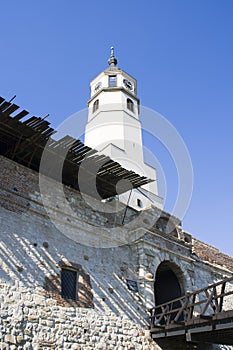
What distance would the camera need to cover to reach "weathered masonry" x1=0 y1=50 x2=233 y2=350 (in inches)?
371

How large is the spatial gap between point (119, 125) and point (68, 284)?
14082 millimetres

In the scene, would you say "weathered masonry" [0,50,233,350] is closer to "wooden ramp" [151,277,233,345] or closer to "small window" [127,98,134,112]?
"wooden ramp" [151,277,233,345]

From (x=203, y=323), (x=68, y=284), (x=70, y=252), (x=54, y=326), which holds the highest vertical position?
(x=70, y=252)

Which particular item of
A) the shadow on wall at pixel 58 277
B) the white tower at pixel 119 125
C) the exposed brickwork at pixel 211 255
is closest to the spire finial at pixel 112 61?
the white tower at pixel 119 125

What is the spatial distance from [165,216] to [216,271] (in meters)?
3.81

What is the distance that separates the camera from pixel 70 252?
1114cm

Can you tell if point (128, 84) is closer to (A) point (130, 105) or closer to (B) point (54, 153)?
(A) point (130, 105)

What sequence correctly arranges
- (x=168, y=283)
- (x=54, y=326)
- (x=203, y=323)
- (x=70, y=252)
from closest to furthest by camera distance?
1. (x=54, y=326)
2. (x=203, y=323)
3. (x=70, y=252)
4. (x=168, y=283)

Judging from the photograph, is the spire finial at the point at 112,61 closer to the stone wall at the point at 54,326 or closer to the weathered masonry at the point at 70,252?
the weathered masonry at the point at 70,252

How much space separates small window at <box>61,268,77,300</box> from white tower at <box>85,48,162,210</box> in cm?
1005

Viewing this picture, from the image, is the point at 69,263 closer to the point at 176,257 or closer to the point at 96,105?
the point at 176,257

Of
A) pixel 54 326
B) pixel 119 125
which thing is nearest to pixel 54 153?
pixel 54 326

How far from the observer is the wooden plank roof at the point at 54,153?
10.2m

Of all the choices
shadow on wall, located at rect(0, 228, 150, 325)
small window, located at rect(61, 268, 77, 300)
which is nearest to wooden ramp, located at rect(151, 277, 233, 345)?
shadow on wall, located at rect(0, 228, 150, 325)
